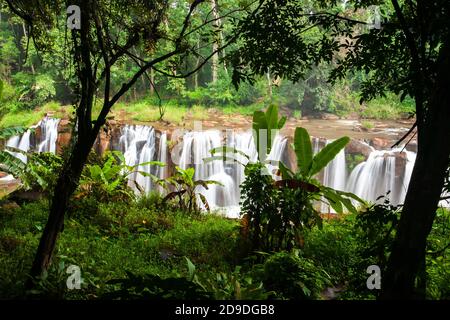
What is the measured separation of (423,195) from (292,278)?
1729 mm

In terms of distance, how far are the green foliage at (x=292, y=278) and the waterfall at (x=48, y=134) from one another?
38.5ft

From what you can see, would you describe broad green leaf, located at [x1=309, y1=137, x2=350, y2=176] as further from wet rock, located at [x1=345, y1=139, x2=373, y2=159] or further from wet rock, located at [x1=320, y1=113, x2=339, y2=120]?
wet rock, located at [x1=320, y1=113, x2=339, y2=120]

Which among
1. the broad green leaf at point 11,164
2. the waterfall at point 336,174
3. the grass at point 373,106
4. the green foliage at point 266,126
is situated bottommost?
the waterfall at point 336,174

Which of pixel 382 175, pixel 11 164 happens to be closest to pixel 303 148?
pixel 11 164

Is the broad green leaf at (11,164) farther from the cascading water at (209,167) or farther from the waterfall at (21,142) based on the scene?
the waterfall at (21,142)

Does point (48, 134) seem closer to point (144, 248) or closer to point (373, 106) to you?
point (144, 248)

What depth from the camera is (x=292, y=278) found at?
333 cm

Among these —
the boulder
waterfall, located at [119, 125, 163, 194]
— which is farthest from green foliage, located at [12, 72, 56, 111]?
the boulder

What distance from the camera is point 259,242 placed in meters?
4.53

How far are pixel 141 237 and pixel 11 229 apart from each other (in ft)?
5.58

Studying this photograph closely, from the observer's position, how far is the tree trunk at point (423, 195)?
6.00 feet

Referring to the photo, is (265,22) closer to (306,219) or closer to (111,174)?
(306,219)

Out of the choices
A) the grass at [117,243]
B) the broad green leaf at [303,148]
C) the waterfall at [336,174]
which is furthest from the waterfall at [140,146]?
the broad green leaf at [303,148]
